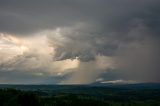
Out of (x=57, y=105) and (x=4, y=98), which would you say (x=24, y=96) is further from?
(x=57, y=105)

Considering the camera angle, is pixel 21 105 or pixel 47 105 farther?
pixel 47 105

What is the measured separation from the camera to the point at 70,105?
614ft

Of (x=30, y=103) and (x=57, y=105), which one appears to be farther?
(x=57, y=105)

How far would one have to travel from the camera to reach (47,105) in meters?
189

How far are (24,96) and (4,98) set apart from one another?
9.64 metres

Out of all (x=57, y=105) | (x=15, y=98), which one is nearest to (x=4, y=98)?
(x=15, y=98)

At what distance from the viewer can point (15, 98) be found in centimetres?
13262

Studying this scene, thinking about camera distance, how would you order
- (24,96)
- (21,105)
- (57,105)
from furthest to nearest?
(57,105) → (24,96) → (21,105)

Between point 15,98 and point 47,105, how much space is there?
5865 centimetres

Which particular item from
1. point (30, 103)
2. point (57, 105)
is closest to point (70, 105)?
point (57, 105)

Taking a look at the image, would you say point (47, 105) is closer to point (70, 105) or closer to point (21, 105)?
point (70, 105)

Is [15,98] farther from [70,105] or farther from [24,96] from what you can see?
[70,105]

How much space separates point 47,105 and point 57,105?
8806mm

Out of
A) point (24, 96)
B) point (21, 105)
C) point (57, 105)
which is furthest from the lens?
point (57, 105)
